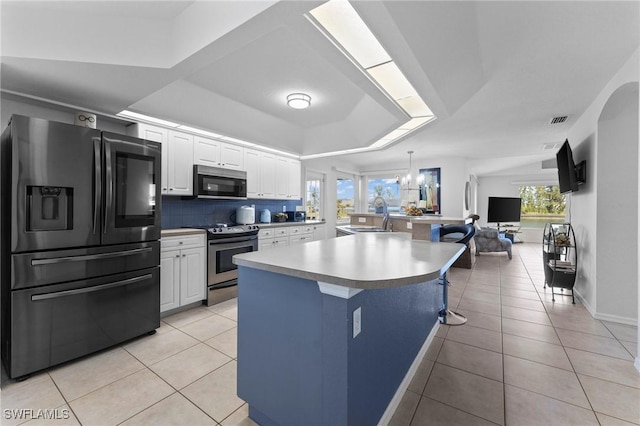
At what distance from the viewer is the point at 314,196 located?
6.47 meters

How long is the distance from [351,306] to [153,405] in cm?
156

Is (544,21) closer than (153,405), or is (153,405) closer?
(153,405)

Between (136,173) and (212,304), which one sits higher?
(136,173)

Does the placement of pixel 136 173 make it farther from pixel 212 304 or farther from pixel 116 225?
pixel 212 304

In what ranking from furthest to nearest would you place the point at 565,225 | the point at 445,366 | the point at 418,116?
the point at 565,225, the point at 418,116, the point at 445,366

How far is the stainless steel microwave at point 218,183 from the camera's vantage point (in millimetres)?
3611

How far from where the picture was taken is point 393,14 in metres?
1.53

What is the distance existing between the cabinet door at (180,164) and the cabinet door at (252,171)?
951 millimetres

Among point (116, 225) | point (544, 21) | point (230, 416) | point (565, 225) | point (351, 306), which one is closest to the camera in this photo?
point (351, 306)

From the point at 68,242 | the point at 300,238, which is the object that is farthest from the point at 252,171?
the point at 68,242

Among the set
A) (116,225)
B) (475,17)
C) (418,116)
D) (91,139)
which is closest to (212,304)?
(116,225)

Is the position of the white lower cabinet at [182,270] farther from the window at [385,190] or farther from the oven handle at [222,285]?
the window at [385,190]

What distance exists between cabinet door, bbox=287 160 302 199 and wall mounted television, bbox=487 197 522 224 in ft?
21.7

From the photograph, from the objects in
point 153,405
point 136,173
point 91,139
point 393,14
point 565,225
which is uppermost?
point 393,14
